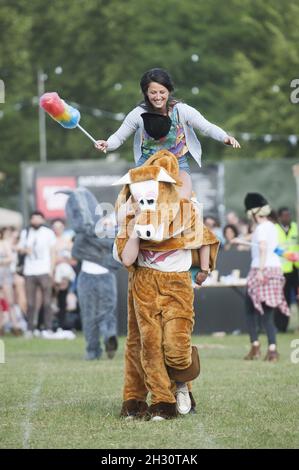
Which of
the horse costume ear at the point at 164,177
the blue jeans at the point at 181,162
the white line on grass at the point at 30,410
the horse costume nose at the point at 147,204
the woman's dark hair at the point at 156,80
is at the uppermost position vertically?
the woman's dark hair at the point at 156,80

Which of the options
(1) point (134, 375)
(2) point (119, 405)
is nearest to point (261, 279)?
(2) point (119, 405)

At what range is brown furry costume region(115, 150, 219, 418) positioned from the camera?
9531 mm

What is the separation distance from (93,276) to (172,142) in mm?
6864

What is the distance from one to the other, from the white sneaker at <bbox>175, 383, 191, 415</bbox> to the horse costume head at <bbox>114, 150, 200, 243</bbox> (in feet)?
3.72

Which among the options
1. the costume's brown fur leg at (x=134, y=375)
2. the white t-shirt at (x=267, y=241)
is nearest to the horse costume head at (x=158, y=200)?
the costume's brown fur leg at (x=134, y=375)

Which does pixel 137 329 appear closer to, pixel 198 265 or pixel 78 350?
pixel 198 265

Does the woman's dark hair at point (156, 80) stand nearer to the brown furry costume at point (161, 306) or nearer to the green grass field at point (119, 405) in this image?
the brown furry costume at point (161, 306)

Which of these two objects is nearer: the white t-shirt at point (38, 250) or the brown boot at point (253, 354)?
the brown boot at point (253, 354)

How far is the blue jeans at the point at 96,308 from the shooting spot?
16391 millimetres

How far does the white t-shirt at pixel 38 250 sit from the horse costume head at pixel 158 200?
12.2 m

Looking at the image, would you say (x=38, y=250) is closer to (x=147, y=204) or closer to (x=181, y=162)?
(x=181, y=162)

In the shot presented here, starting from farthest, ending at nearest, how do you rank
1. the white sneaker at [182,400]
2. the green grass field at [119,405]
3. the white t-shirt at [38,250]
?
the white t-shirt at [38,250]
the white sneaker at [182,400]
the green grass field at [119,405]

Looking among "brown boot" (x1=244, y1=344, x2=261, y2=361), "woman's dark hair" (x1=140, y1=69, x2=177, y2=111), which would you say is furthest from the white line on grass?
"brown boot" (x1=244, y1=344, x2=261, y2=361)

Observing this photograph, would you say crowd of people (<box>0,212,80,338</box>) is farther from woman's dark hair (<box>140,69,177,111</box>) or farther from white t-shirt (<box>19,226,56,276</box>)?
woman's dark hair (<box>140,69,177,111</box>)
